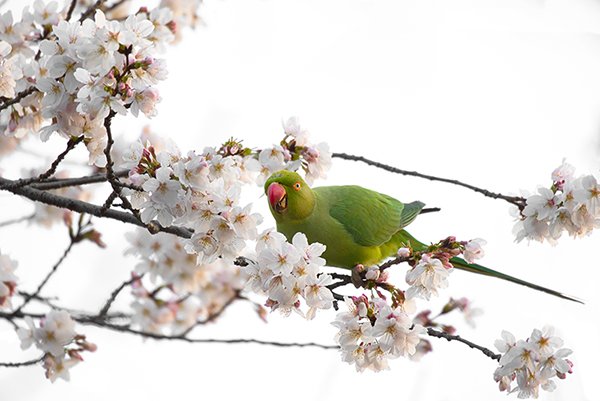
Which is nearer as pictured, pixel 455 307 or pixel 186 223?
pixel 186 223

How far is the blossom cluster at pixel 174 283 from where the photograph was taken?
3271 mm

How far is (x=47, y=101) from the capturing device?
5.22ft

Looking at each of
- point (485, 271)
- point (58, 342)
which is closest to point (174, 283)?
point (58, 342)

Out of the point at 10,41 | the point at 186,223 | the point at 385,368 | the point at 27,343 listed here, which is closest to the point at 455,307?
the point at 385,368

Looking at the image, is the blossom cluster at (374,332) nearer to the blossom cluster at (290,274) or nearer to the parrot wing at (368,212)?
the blossom cluster at (290,274)

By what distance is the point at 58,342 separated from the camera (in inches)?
99.3

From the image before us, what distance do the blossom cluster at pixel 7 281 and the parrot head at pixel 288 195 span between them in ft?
3.98

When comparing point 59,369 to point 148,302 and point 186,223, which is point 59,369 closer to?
point 148,302

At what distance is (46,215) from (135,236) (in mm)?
515

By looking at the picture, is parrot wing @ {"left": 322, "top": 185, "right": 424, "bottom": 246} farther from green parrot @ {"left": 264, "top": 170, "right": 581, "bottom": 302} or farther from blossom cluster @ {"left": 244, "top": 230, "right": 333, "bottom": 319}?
blossom cluster @ {"left": 244, "top": 230, "right": 333, "bottom": 319}

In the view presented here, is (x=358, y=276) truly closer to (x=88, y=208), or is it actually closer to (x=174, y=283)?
(x=88, y=208)

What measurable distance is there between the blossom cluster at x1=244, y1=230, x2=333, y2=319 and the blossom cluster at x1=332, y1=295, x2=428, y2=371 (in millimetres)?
93

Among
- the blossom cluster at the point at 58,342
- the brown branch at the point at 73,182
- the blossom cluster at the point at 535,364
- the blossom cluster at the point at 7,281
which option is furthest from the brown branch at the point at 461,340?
the blossom cluster at the point at 7,281

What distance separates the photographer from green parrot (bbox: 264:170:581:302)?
80.5 inches
